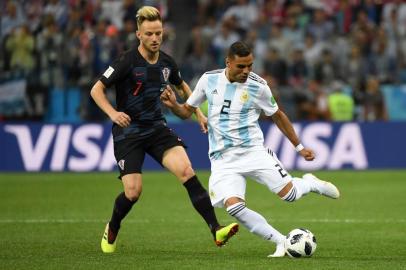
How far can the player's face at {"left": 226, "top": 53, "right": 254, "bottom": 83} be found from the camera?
889cm

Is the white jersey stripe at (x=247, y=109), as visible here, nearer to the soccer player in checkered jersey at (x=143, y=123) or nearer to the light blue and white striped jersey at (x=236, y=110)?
the light blue and white striped jersey at (x=236, y=110)

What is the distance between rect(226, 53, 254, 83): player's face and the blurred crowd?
40.1 feet

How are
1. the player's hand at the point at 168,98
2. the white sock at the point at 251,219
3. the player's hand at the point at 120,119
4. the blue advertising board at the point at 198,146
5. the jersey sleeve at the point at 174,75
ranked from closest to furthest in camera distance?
the white sock at the point at 251,219 < the player's hand at the point at 120,119 < the player's hand at the point at 168,98 < the jersey sleeve at the point at 174,75 < the blue advertising board at the point at 198,146

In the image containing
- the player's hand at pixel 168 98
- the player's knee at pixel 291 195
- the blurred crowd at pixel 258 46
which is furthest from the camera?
the blurred crowd at pixel 258 46

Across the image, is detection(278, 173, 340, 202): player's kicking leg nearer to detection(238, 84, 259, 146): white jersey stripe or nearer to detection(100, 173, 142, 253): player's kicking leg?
detection(238, 84, 259, 146): white jersey stripe

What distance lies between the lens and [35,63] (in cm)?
2147

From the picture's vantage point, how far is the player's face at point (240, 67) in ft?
29.2

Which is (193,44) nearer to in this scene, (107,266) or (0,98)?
(0,98)

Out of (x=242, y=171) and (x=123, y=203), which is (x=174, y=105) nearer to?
(x=242, y=171)

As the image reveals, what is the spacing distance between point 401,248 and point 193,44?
43.4 feet

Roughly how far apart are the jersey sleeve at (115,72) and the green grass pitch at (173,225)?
1.67 m

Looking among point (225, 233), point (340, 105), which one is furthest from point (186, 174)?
point (340, 105)

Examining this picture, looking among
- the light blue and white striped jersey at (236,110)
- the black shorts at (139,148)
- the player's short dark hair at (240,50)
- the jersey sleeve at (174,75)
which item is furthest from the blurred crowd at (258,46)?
the player's short dark hair at (240,50)

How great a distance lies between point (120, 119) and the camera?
9.02 m
